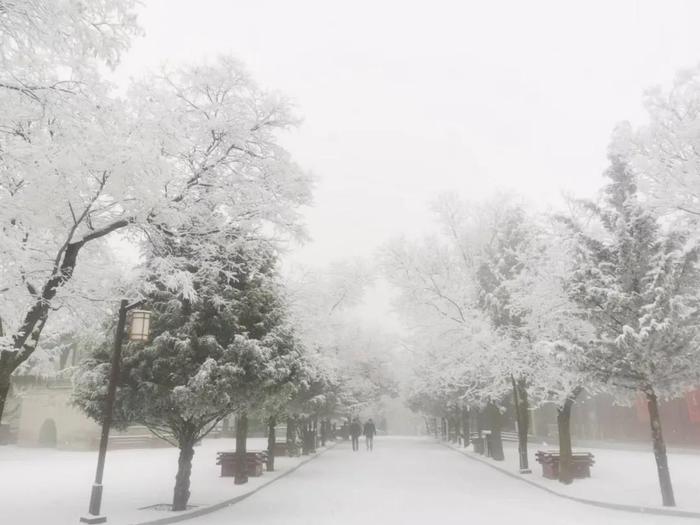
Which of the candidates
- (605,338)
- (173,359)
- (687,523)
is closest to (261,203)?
(173,359)

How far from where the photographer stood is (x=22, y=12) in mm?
5578

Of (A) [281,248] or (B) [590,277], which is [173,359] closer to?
(A) [281,248]

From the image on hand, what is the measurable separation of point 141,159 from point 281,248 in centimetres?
500

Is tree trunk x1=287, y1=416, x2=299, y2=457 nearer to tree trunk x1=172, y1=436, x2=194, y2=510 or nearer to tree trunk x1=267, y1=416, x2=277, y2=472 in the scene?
tree trunk x1=267, y1=416, x2=277, y2=472

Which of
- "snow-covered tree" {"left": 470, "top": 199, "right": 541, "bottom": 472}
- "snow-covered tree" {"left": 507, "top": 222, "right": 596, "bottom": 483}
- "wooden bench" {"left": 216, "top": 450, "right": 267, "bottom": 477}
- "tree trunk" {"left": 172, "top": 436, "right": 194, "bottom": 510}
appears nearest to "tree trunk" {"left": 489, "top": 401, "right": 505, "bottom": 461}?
"snow-covered tree" {"left": 470, "top": 199, "right": 541, "bottom": 472}

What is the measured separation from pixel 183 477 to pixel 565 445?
10911 mm

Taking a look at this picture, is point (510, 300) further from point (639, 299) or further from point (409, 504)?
point (409, 504)

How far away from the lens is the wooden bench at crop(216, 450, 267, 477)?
19.2 m

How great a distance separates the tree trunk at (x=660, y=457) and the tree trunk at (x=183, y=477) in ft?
33.2

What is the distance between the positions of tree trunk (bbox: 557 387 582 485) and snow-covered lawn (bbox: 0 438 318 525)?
29.3 ft

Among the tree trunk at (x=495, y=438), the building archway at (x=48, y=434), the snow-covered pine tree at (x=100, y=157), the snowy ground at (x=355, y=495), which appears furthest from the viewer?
the building archway at (x=48, y=434)

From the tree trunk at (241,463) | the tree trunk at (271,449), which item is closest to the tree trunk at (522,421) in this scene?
the tree trunk at (271,449)

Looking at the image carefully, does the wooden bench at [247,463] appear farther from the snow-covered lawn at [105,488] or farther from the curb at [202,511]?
the curb at [202,511]

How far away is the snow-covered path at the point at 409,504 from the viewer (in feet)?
36.7
